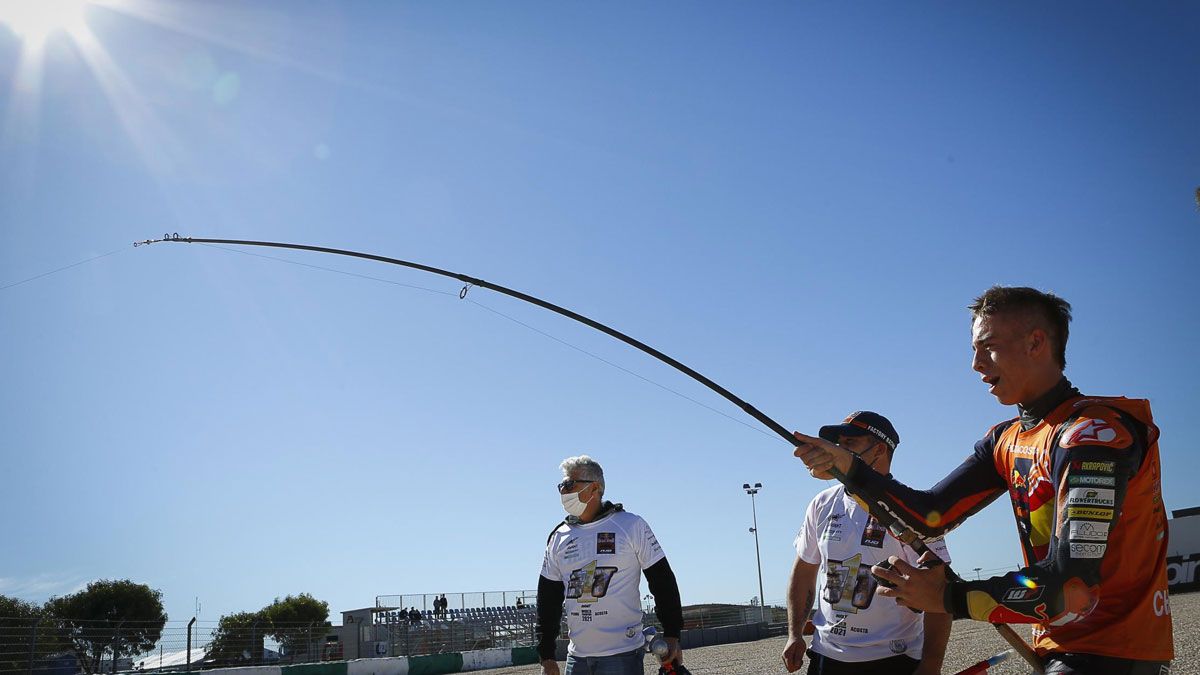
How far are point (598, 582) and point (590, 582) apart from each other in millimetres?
60

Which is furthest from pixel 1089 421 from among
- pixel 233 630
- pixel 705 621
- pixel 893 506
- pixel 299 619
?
pixel 299 619

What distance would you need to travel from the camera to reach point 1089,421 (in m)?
2.46

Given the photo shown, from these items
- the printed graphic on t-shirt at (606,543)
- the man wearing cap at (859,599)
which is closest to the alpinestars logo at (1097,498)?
the man wearing cap at (859,599)

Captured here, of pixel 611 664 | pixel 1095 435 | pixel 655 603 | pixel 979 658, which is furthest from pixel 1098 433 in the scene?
pixel 979 658

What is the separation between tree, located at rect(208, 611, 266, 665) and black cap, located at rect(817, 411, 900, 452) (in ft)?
63.0

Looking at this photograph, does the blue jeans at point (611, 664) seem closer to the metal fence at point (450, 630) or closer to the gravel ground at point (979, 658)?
the gravel ground at point (979, 658)

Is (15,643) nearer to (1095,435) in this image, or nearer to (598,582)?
(598,582)

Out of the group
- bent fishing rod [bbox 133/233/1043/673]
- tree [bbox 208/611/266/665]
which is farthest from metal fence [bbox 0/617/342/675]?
bent fishing rod [bbox 133/233/1043/673]

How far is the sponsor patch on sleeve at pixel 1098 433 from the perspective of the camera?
2.40 meters

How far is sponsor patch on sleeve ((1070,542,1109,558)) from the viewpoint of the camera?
2.31m

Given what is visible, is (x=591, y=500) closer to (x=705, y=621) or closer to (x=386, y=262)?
(x=386, y=262)

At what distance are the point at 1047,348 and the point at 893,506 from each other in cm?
75

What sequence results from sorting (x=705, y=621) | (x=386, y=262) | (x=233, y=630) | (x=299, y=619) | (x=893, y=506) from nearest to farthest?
(x=893, y=506) → (x=386, y=262) → (x=233, y=630) → (x=705, y=621) → (x=299, y=619)

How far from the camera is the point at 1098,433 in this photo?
2.42 m
